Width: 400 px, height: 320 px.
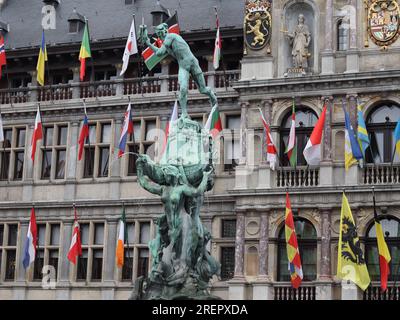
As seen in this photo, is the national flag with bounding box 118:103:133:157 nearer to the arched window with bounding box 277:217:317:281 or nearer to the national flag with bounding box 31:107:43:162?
the national flag with bounding box 31:107:43:162

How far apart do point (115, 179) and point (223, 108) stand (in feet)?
18.2

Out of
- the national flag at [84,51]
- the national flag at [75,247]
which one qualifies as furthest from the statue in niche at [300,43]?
the national flag at [75,247]

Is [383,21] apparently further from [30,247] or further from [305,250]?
[30,247]

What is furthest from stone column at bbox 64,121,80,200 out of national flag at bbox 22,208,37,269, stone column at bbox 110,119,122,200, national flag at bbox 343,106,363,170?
national flag at bbox 343,106,363,170

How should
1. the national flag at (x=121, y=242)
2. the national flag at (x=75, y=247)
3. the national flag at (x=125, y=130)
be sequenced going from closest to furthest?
the national flag at (x=121, y=242) → the national flag at (x=125, y=130) → the national flag at (x=75, y=247)

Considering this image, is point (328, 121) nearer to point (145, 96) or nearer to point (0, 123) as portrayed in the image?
point (145, 96)

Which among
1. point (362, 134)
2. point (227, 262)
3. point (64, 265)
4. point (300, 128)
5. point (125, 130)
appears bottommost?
point (227, 262)

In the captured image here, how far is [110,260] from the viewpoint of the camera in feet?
137

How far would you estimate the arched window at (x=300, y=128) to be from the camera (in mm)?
39781

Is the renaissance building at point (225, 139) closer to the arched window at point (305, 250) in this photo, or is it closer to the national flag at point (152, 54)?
the arched window at point (305, 250)

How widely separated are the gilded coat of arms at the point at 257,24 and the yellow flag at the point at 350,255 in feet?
26.2

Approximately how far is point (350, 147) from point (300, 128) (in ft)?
9.75

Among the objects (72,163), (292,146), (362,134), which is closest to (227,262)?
(292,146)
